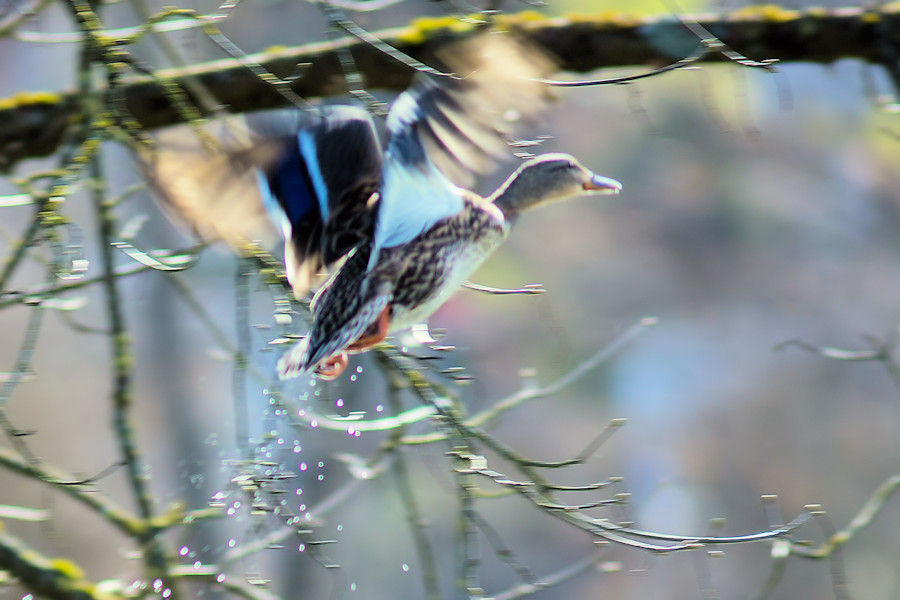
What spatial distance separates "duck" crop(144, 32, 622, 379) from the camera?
6.95ft

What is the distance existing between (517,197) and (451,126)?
0.80 m

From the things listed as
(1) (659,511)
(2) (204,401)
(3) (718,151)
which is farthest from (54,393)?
(3) (718,151)

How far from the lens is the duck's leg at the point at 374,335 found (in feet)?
7.50

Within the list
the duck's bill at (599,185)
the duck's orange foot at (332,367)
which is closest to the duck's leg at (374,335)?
the duck's orange foot at (332,367)

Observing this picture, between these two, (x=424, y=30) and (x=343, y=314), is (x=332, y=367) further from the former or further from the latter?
(x=424, y=30)

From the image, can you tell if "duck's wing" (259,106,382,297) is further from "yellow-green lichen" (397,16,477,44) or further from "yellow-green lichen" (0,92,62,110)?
"yellow-green lichen" (0,92,62,110)

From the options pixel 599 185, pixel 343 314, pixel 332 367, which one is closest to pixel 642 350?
pixel 599 185

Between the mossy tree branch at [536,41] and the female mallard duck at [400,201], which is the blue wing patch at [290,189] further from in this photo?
the mossy tree branch at [536,41]

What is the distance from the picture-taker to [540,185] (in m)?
2.91

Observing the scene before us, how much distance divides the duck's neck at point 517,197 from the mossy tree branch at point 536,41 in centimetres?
33

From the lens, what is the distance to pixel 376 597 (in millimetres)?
7652

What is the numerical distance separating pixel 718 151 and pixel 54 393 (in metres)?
5.05

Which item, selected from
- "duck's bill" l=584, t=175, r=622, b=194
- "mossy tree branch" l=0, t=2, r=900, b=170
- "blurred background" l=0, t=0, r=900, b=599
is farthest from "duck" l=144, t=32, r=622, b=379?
"blurred background" l=0, t=0, r=900, b=599

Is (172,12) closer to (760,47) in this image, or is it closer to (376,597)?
(760,47)
